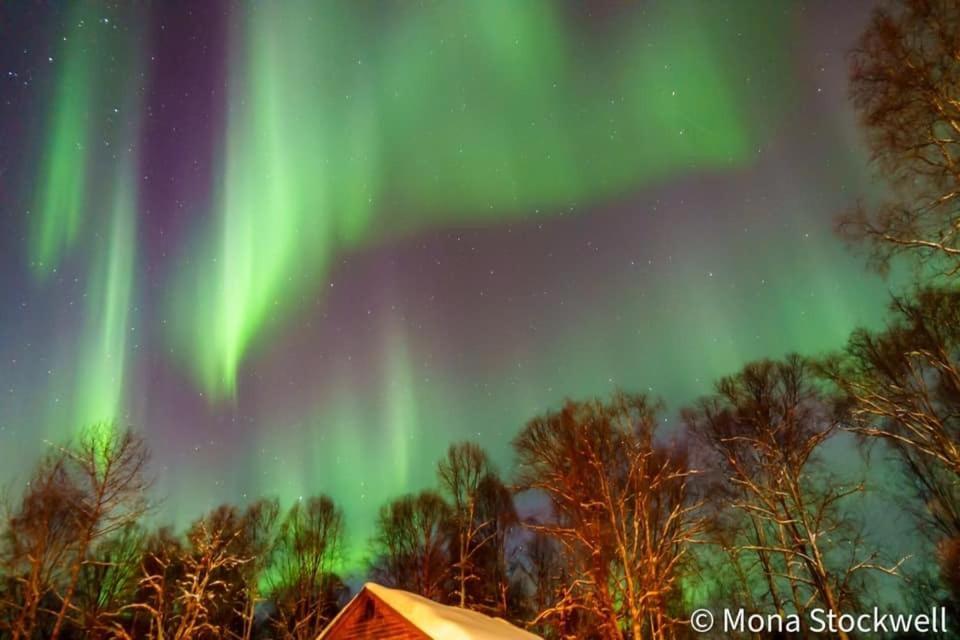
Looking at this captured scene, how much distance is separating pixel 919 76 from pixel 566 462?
50.4 feet

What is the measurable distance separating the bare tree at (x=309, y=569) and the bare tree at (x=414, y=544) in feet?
8.71

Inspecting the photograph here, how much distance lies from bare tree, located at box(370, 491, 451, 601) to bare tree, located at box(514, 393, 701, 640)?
12114mm

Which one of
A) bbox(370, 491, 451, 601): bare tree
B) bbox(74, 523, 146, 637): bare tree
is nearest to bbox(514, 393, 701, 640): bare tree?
bbox(370, 491, 451, 601): bare tree

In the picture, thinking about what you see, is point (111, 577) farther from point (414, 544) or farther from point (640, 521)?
point (640, 521)

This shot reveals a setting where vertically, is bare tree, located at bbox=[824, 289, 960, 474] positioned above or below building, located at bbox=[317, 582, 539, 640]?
above

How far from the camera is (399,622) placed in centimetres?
1355

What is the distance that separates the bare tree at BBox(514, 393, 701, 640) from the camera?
62.5ft

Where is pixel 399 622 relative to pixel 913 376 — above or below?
below

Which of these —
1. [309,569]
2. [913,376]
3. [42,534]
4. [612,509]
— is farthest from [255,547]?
[913,376]

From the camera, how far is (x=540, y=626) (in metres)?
32.2

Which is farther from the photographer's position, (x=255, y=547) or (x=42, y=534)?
(x=255, y=547)

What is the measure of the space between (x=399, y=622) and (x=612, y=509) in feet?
30.6

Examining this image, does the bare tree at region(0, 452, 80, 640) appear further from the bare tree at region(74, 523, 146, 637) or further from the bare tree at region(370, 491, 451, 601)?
the bare tree at region(370, 491, 451, 601)

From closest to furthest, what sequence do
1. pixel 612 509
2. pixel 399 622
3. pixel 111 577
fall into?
1. pixel 399 622
2. pixel 612 509
3. pixel 111 577
